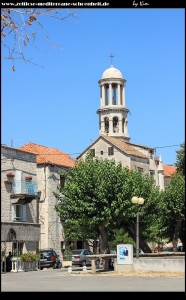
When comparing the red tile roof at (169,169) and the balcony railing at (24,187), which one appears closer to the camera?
the red tile roof at (169,169)

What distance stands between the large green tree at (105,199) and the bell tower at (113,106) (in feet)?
110

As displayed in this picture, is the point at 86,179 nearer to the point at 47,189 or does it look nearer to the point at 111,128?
the point at 47,189

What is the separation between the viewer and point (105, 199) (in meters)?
42.0

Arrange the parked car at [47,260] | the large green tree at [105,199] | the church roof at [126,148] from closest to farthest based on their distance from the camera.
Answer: the large green tree at [105,199] < the parked car at [47,260] < the church roof at [126,148]

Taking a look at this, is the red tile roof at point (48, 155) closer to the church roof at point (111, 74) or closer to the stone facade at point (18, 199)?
the stone facade at point (18, 199)

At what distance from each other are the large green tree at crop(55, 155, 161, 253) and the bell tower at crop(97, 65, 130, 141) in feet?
110

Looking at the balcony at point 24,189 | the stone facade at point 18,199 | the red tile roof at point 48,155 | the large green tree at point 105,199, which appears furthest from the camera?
the red tile roof at point 48,155

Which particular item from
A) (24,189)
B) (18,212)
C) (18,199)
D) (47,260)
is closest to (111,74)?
(24,189)

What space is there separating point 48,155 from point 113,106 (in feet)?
84.1

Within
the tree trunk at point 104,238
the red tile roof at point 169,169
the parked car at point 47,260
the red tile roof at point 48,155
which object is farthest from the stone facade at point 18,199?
the red tile roof at point 169,169

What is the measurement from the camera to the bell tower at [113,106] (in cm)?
7856

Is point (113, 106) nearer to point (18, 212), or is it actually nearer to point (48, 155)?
point (48, 155)

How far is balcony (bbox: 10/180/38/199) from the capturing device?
46.7 m

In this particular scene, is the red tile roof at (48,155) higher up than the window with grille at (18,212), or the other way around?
the red tile roof at (48,155)
